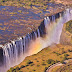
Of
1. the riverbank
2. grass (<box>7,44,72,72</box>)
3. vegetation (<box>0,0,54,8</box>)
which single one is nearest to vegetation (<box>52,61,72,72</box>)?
grass (<box>7,44,72,72</box>)

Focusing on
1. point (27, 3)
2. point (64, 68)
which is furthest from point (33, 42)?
point (27, 3)

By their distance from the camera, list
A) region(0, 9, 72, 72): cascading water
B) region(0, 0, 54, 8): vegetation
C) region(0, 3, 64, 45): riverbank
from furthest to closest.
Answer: region(0, 0, 54, 8): vegetation → region(0, 3, 64, 45): riverbank → region(0, 9, 72, 72): cascading water

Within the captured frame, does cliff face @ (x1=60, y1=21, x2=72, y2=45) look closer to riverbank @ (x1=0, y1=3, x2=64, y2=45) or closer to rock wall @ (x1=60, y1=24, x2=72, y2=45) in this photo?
rock wall @ (x1=60, y1=24, x2=72, y2=45)

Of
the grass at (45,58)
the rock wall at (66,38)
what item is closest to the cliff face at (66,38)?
the rock wall at (66,38)

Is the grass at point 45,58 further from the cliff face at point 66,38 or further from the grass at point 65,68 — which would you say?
the grass at point 65,68

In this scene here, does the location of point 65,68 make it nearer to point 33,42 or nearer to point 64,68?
point 64,68

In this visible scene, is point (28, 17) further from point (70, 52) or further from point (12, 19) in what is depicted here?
point (70, 52)
